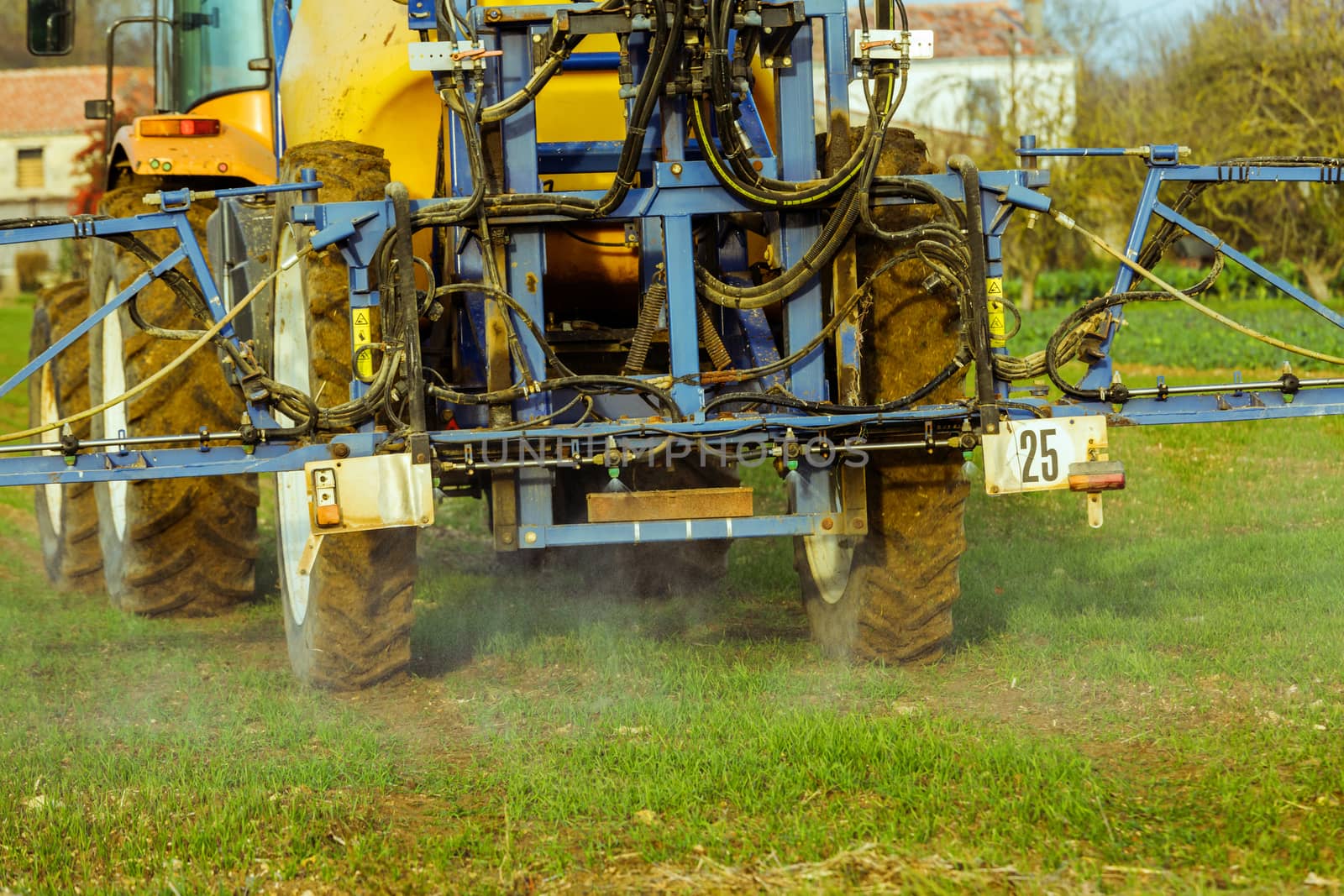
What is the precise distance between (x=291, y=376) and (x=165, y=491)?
1.68 metres

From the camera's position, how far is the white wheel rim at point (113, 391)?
7.69 metres

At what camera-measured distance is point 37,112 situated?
59688mm

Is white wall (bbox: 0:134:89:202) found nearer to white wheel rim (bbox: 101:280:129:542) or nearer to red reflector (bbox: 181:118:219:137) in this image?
white wheel rim (bbox: 101:280:129:542)

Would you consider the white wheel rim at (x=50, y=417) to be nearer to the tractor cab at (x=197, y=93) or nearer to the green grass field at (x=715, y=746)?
the green grass field at (x=715, y=746)

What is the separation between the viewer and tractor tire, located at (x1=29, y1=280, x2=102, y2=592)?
8.45 meters

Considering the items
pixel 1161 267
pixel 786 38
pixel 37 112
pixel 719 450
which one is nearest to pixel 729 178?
pixel 786 38

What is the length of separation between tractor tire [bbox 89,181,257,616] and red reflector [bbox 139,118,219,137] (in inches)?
20.3

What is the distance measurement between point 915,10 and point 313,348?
153 feet

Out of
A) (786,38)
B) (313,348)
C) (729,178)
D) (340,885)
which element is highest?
(786,38)

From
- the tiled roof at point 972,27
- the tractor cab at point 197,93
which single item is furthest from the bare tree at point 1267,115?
the tractor cab at point 197,93

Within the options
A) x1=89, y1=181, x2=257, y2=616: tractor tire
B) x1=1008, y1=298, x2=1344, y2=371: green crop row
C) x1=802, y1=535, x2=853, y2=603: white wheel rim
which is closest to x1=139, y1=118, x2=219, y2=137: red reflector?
x1=89, y1=181, x2=257, y2=616: tractor tire

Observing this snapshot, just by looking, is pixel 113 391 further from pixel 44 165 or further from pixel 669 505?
pixel 44 165

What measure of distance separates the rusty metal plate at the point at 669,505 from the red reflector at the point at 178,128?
302 centimetres

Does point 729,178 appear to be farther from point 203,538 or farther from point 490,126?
point 203,538
